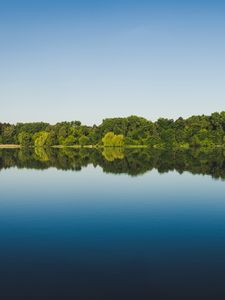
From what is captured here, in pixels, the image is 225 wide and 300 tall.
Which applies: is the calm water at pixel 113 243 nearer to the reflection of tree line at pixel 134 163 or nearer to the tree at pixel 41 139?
the reflection of tree line at pixel 134 163

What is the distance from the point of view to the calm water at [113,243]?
10.6 metres

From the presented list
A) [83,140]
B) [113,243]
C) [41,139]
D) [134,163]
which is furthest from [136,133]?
[113,243]

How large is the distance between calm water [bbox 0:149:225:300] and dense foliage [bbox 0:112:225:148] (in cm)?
9450

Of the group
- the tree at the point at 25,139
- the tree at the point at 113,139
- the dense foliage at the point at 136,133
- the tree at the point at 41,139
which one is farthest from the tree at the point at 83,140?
the tree at the point at 25,139

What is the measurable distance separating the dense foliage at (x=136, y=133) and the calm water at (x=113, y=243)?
94.5 meters

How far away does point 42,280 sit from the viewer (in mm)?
11086

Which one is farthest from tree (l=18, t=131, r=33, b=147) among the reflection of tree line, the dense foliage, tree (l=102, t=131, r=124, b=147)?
the reflection of tree line

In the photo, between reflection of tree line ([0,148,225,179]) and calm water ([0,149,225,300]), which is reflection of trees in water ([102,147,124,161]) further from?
calm water ([0,149,225,300])

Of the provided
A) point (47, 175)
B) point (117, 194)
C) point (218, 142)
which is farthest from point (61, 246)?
point (218, 142)

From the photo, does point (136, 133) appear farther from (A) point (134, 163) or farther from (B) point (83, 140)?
(A) point (134, 163)

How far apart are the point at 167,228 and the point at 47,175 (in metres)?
24.6

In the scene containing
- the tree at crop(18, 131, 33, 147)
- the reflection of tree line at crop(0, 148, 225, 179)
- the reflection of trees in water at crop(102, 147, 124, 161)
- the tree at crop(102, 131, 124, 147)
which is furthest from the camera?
the tree at crop(18, 131, 33, 147)

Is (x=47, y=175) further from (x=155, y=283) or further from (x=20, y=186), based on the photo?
(x=155, y=283)

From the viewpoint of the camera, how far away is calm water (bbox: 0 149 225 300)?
10586 mm
